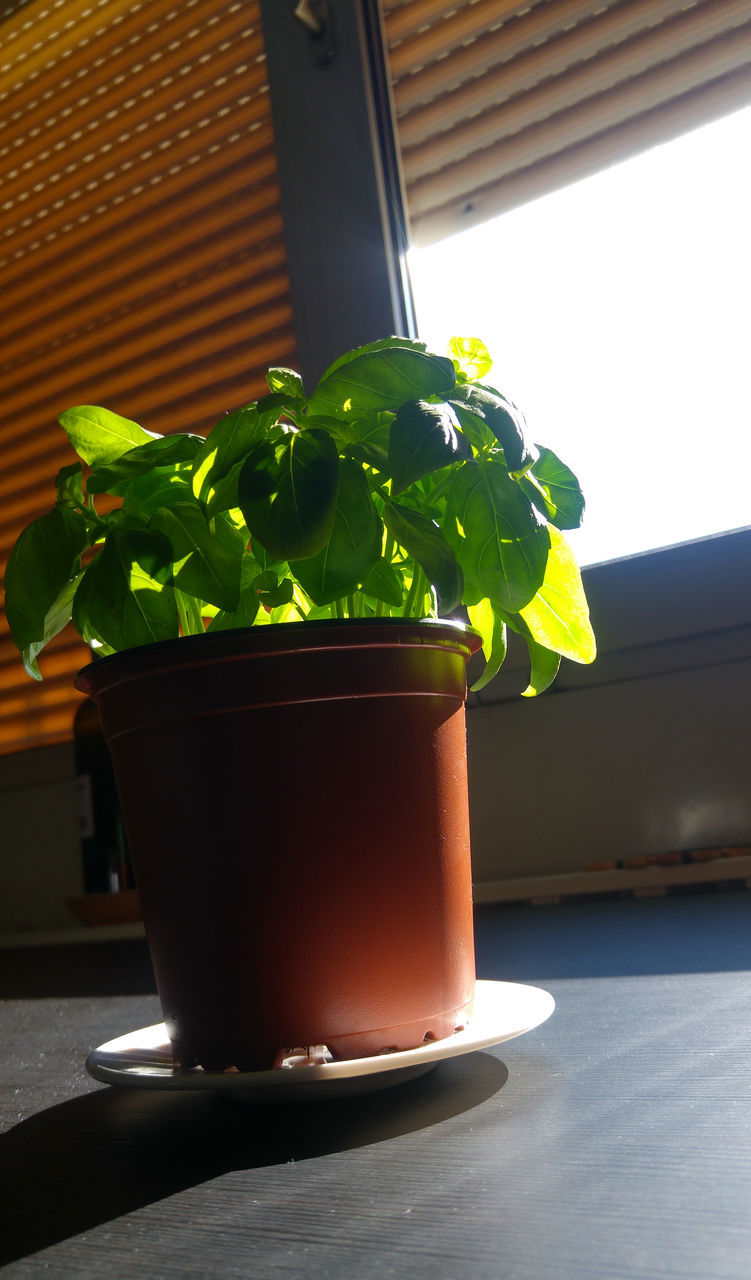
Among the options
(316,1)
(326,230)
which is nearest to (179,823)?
(326,230)

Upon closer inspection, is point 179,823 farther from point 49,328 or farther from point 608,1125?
point 49,328

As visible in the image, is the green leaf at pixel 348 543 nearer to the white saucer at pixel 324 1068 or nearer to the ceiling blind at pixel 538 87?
the white saucer at pixel 324 1068

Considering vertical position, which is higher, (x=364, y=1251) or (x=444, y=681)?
(x=444, y=681)

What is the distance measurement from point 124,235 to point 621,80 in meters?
1.00

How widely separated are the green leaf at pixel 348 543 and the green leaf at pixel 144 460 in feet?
0.25

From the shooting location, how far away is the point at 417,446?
410 millimetres

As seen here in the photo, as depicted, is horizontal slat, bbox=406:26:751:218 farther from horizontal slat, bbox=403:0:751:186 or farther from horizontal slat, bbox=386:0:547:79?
horizontal slat, bbox=386:0:547:79

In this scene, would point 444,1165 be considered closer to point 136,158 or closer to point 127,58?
point 136,158

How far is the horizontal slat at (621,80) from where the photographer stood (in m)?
1.30

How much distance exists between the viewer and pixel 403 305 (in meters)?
1.58

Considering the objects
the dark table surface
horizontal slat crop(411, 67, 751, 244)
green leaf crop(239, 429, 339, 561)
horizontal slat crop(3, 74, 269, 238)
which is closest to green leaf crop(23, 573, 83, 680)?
green leaf crop(239, 429, 339, 561)

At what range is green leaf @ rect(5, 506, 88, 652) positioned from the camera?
0.47 metres

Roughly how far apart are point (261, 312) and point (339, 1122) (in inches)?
60.8

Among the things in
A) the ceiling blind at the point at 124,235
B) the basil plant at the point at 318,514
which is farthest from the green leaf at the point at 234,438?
the ceiling blind at the point at 124,235
